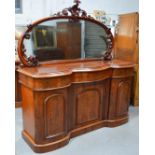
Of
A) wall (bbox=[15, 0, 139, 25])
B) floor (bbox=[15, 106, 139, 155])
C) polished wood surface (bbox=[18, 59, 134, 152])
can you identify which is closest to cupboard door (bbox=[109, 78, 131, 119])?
polished wood surface (bbox=[18, 59, 134, 152])

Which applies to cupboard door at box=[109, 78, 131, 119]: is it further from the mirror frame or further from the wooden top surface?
the mirror frame

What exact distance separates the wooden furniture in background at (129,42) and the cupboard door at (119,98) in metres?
0.72

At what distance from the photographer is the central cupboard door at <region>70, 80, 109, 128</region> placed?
2488 mm

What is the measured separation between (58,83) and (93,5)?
265 centimetres

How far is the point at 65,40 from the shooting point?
288 centimetres

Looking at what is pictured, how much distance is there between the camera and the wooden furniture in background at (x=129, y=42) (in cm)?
351

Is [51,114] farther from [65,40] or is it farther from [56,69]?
[65,40]

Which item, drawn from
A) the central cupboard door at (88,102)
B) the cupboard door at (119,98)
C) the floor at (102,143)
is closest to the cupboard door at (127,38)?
the cupboard door at (119,98)

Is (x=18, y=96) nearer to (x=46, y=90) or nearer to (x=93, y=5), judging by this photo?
(x=46, y=90)

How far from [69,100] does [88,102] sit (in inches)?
12.2

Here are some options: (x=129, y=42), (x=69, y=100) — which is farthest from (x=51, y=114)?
(x=129, y=42)

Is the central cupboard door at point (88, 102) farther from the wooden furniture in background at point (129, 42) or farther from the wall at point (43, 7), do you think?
the wall at point (43, 7)
